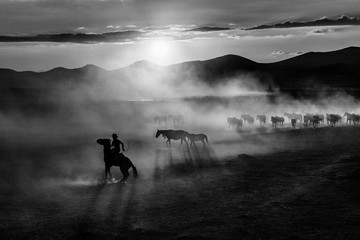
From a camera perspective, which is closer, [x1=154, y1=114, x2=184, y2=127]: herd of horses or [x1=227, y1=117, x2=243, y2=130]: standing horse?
[x1=227, y1=117, x2=243, y2=130]: standing horse

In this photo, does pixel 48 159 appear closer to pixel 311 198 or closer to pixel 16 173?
pixel 16 173

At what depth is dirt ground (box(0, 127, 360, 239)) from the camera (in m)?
10.5

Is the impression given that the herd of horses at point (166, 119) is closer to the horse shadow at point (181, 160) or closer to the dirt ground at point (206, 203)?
the horse shadow at point (181, 160)

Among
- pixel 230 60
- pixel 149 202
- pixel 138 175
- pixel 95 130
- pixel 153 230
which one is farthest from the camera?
pixel 230 60

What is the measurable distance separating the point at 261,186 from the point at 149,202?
13.9ft

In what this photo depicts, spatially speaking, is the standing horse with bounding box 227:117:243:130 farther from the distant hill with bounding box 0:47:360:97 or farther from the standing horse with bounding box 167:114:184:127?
the distant hill with bounding box 0:47:360:97

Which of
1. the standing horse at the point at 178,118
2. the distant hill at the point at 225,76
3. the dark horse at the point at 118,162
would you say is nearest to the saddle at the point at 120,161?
the dark horse at the point at 118,162

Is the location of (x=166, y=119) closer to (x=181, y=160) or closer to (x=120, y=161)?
(x=181, y=160)

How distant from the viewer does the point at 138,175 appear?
17188mm

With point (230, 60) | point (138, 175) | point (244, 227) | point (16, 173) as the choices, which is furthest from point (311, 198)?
point (230, 60)

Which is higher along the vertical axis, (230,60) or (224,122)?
(230,60)

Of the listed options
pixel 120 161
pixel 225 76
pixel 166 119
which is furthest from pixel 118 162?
pixel 225 76

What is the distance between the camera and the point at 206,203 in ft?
42.4

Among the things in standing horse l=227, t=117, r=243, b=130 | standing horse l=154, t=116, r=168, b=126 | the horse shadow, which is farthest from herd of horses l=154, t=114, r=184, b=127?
the horse shadow
